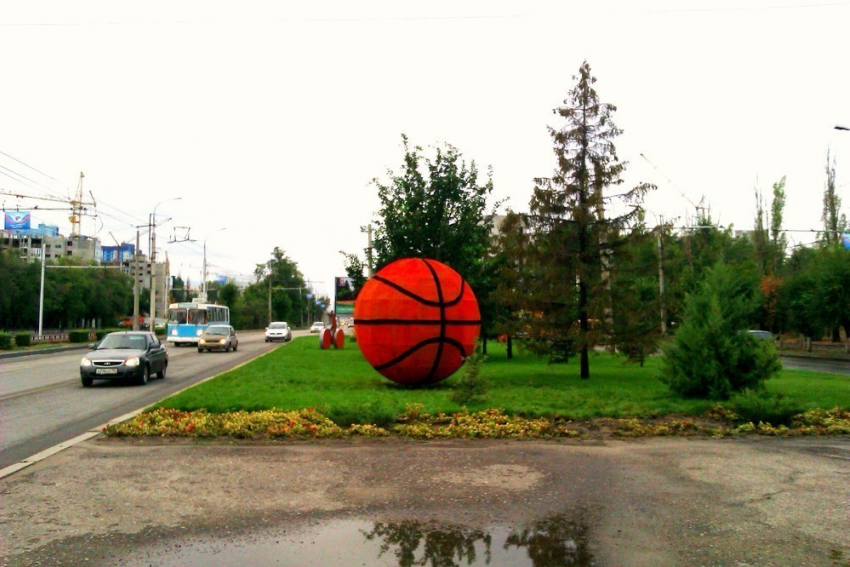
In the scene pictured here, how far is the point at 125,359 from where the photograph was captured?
1903 cm

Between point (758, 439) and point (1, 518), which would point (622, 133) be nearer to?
point (758, 439)

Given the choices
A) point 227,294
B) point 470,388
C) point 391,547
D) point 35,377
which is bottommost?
point 35,377

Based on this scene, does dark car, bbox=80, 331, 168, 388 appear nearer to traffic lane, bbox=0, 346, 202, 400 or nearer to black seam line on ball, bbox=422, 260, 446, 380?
traffic lane, bbox=0, 346, 202, 400

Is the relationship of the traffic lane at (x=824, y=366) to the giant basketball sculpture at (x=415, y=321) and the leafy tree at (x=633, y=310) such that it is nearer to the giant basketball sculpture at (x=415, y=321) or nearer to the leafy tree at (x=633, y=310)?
the leafy tree at (x=633, y=310)

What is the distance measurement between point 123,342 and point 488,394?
11.7 metres

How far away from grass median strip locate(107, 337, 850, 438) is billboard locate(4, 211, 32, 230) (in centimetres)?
3533

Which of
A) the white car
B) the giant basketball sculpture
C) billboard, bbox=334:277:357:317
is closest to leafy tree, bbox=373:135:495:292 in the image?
the giant basketball sculpture

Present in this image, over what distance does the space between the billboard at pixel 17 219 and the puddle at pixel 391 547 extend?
4783cm

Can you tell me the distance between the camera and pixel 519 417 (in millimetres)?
11766

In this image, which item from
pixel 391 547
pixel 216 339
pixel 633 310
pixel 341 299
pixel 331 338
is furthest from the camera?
pixel 341 299

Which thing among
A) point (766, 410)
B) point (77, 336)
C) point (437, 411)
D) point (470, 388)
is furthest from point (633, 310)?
point (77, 336)

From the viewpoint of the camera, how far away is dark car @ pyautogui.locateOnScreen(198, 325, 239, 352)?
40781 mm

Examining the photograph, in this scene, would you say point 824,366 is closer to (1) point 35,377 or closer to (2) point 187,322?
(1) point 35,377

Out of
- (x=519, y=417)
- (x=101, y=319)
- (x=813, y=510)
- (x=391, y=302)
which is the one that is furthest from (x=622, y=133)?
(x=101, y=319)
